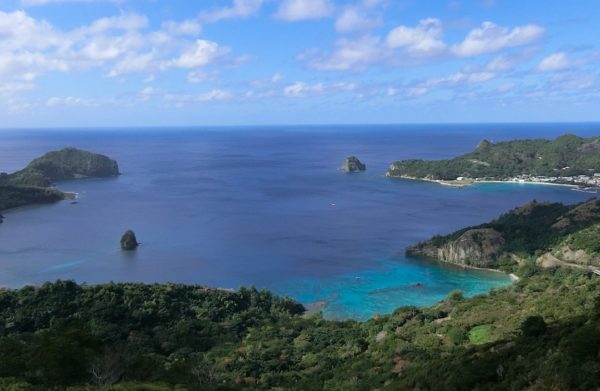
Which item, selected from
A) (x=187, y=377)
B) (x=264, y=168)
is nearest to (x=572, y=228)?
(x=187, y=377)

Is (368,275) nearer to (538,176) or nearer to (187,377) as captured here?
(187,377)

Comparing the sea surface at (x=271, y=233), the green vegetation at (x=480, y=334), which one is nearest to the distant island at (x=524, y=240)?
the sea surface at (x=271, y=233)

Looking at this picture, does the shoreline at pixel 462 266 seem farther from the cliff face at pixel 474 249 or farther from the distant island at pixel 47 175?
the distant island at pixel 47 175

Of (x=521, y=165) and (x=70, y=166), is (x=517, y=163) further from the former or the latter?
(x=70, y=166)

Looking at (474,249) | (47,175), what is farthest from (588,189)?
(47,175)

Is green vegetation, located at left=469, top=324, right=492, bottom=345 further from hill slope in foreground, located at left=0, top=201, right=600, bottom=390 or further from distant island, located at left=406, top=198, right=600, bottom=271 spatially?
distant island, located at left=406, top=198, right=600, bottom=271
